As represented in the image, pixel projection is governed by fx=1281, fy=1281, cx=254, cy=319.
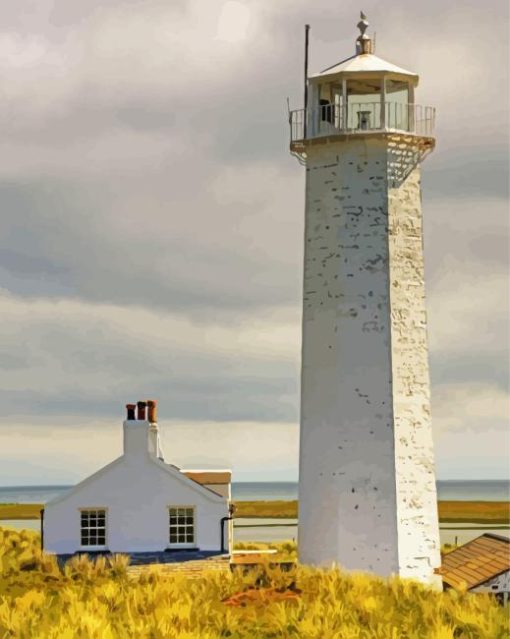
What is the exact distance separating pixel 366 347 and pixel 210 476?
658 centimetres

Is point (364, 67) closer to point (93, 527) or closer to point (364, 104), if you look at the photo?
point (364, 104)

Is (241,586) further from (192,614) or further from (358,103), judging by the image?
(358,103)

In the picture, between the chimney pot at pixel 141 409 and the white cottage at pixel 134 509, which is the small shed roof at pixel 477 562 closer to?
the white cottage at pixel 134 509

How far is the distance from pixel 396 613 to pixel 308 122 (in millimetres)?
11801

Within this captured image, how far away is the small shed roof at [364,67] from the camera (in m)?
27.0


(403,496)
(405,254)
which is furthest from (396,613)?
(405,254)

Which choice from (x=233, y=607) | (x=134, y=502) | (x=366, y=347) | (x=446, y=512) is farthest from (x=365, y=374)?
(x=446, y=512)

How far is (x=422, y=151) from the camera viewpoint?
27.2m

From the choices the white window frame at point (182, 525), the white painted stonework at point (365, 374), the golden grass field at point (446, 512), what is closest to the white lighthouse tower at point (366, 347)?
the white painted stonework at point (365, 374)

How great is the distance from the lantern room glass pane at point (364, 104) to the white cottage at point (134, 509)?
7753 mm

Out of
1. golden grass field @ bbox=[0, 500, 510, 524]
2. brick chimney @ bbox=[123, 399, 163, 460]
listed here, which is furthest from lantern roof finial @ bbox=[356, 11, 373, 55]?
golden grass field @ bbox=[0, 500, 510, 524]

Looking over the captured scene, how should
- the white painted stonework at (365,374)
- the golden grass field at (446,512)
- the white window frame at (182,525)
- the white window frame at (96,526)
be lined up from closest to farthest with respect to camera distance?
the white painted stonework at (365,374) → the white window frame at (182,525) → the white window frame at (96,526) → the golden grass field at (446,512)

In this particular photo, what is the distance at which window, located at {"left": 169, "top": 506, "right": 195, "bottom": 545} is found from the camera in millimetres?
26938

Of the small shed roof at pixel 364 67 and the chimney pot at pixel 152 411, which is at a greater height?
the small shed roof at pixel 364 67
